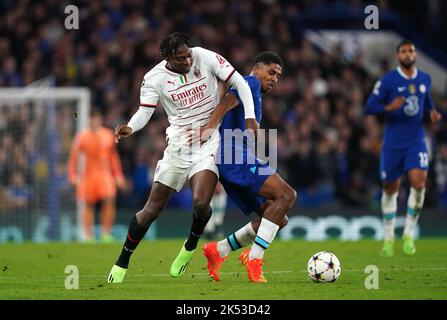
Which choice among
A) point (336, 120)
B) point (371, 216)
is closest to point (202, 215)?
point (371, 216)

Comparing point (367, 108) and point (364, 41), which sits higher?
point (364, 41)

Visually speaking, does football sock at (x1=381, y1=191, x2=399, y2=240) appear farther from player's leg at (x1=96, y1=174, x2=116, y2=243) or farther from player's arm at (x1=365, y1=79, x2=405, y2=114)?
player's leg at (x1=96, y1=174, x2=116, y2=243)

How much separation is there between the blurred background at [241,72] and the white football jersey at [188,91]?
31.4 feet

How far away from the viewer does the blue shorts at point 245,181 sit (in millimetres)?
9195

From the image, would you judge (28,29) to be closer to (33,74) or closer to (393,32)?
(33,74)

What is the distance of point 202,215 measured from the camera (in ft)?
30.5

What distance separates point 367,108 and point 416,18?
14.0m

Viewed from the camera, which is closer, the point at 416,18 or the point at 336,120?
the point at 336,120

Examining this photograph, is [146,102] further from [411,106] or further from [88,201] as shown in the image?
[88,201]

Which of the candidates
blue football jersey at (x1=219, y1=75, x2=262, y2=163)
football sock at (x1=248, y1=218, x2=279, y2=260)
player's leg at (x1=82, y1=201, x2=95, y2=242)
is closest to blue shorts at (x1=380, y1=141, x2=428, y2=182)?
blue football jersey at (x1=219, y1=75, x2=262, y2=163)

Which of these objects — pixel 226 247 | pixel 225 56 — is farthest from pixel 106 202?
pixel 226 247

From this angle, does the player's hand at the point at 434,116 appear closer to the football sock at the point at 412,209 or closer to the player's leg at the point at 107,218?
the football sock at the point at 412,209

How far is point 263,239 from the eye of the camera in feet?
30.1

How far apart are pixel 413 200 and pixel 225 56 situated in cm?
994
